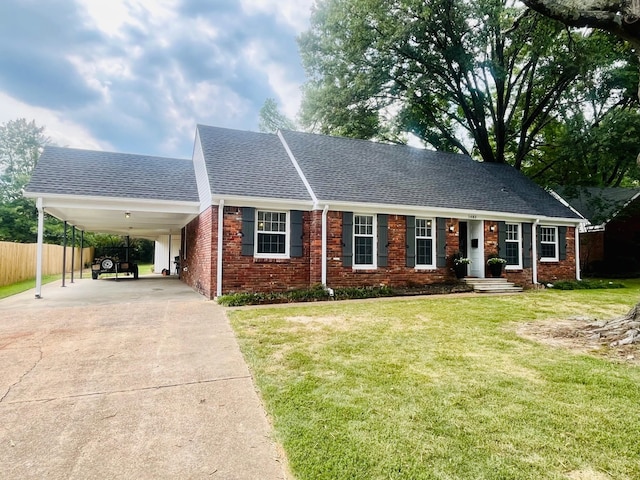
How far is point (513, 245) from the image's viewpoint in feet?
43.0

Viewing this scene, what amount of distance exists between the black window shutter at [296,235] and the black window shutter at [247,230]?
1174 millimetres

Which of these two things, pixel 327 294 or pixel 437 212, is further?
pixel 437 212

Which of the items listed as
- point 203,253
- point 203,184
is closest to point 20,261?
point 203,253

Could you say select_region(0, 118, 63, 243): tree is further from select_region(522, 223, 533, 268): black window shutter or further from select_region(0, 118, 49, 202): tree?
select_region(522, 223, 533, 268): black window shutter

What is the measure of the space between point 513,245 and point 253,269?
32.7ft

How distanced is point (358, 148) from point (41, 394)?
1285cm

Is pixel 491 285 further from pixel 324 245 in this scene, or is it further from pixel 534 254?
pixel 324 245

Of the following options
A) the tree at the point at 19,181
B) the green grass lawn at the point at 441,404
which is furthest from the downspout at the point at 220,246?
the tree at the point at 19,181

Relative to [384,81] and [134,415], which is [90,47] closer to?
[384,81]

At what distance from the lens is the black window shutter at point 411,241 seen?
11.4 metres

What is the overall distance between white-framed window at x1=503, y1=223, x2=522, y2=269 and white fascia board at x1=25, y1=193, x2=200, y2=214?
11412mm

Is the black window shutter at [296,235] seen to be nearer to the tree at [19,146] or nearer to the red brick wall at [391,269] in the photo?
the red brick wall at [391,269]

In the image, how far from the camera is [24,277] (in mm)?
14984

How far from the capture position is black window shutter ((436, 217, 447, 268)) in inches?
464
